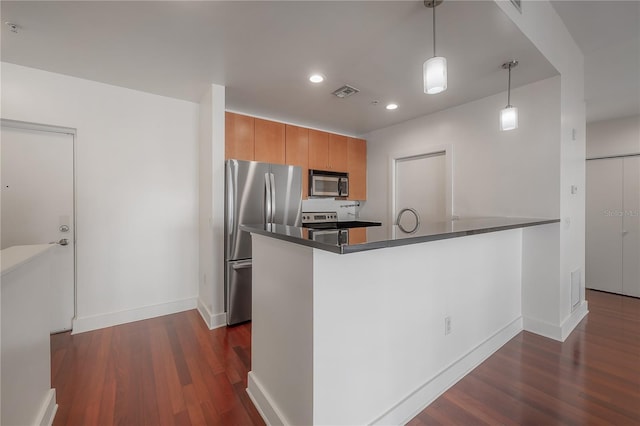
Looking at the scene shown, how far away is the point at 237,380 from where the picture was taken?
76.2 inches

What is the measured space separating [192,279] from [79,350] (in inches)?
45.7

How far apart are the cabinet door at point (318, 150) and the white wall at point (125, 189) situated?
1.57 metres

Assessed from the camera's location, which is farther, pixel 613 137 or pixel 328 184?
pixel 328 184

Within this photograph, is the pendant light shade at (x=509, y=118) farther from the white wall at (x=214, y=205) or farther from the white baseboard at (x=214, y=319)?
the white baseboard at (x=214, y=319)

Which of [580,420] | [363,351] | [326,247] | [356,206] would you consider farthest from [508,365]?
[356,206]

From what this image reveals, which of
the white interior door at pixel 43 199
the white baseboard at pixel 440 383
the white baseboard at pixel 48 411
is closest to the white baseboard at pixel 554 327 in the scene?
the white baseboard at pixel 440 383

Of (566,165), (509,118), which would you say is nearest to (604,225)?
(566,165)

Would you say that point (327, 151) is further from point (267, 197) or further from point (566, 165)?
point (566, 165)

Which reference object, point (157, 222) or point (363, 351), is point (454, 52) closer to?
point (363, 351)

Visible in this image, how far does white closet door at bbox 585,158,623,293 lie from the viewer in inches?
158

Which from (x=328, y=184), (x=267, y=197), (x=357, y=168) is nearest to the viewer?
(x=267, y=197)

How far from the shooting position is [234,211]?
9.49ft

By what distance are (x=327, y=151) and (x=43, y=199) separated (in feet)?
10.9

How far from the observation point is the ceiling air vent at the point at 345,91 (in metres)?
2.84
